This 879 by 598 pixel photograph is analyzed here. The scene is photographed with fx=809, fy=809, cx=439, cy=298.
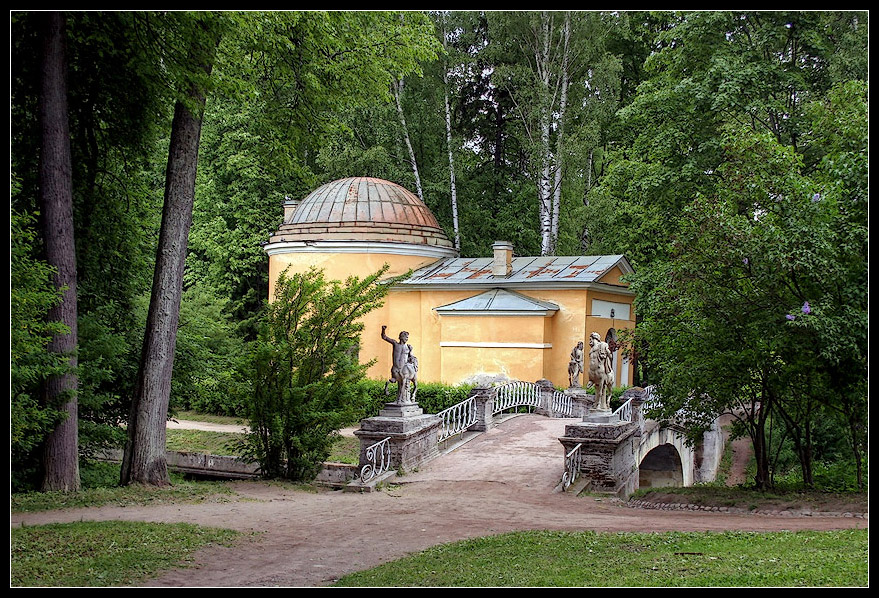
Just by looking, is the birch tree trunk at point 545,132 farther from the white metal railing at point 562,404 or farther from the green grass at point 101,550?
the green grass at point 101,550

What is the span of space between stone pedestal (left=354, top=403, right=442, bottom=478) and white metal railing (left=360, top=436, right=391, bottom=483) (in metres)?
0.07

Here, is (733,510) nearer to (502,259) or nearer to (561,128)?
(502,259)

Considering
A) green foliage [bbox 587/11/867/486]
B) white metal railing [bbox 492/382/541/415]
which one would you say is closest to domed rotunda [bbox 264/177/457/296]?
white metal railing [bbox 492/382/541/415]

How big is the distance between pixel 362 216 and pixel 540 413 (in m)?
9.89

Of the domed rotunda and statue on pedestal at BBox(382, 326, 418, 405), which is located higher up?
the domed rotunda

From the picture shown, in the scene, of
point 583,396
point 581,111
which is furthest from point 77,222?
point 581,111

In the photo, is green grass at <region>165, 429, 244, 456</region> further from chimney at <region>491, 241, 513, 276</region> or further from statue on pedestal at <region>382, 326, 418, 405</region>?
chimney at <region>491, 241, 513, 276</region>

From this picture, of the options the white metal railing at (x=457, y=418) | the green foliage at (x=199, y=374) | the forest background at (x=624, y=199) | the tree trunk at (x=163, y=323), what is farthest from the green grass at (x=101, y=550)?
the white metal railing at (x=457, y=418)

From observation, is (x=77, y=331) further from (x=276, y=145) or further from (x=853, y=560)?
(x=853, y=560)

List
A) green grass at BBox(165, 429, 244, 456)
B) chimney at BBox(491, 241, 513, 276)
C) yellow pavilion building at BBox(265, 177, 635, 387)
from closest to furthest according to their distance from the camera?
green grass at BBox(165, 429, 244, 456) → yellow pavilion building at BBox(265, 177, 635, 387) → chimney at BBox(491, 241, 513, 276)

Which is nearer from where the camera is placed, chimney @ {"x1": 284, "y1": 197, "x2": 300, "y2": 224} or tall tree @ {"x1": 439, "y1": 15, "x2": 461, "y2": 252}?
chimney @ {"x1": 284, "y1": 197, "x2": 300, "y2": 224}

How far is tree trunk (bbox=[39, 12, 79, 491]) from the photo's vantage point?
11.4m

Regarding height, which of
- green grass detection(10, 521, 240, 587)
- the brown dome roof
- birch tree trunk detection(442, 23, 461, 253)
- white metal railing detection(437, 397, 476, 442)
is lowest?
green grass detection(10, 521, 240, 587)

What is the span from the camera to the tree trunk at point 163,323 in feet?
41.5
